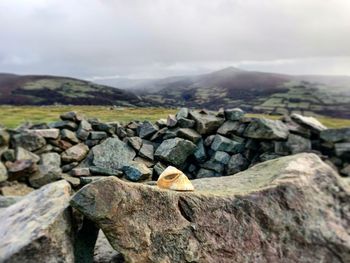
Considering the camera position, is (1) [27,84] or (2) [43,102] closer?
(2) [43,102]

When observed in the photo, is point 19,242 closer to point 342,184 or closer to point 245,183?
point 245,183

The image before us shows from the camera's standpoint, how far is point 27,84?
195 m

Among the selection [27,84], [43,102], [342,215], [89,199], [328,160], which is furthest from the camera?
[27,84]

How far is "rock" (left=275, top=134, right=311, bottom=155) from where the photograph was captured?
1599 centimetres

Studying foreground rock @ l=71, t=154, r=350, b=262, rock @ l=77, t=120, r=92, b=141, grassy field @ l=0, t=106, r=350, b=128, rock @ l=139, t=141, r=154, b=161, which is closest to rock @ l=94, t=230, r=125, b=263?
foreground rock @ l=71, t=154, r=350, b=262

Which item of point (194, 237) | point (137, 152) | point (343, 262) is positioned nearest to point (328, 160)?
point (137, 152)

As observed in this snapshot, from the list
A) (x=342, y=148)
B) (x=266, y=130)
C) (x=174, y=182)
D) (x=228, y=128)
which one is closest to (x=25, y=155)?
(x=228, y=128)

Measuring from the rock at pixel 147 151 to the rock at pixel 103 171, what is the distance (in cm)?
137

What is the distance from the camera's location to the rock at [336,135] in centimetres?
1552

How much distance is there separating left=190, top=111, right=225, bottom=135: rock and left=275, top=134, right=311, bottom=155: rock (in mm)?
2957

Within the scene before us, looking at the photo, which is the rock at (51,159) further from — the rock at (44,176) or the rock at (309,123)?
the rock at (309,123)

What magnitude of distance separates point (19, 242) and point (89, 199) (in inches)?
49.8

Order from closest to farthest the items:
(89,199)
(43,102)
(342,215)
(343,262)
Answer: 1. (89,199)
2. (343,262)
3. (342,215)
4. (43,102)

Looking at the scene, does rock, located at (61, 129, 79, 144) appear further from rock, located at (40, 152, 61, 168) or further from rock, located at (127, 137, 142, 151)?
rock, located at (127, 137, 142, 151)
